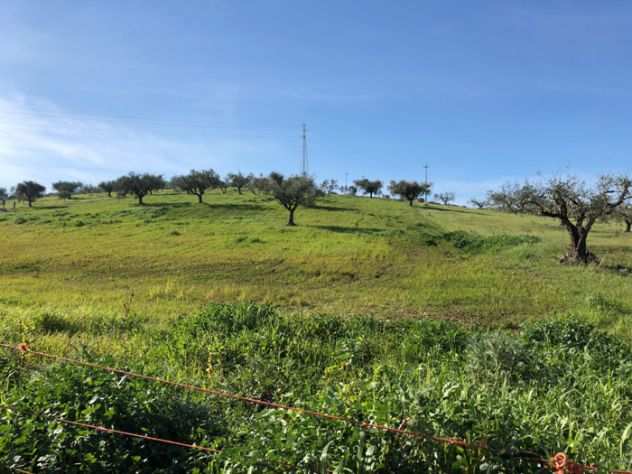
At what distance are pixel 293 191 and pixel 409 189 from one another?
48.7 meters

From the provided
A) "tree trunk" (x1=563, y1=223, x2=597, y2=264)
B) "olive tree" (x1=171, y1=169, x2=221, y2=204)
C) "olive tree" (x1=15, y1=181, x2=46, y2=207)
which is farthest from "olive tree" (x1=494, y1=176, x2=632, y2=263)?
"olive tree" (x1=15, y1=181, x2=46, y2=207)

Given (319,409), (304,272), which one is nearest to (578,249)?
(304,272)

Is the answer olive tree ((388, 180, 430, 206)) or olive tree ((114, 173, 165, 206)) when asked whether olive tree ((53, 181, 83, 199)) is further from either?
olive tree ((388, 180, 430, 206))

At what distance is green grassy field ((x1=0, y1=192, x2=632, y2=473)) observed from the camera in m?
3.51

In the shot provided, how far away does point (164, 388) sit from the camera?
485 cm

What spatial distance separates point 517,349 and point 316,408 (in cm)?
408

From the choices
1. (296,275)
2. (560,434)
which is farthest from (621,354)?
(296,275)

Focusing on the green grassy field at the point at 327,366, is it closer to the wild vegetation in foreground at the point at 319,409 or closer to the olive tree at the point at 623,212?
the wild vegetation in foreground at the point at 319,409

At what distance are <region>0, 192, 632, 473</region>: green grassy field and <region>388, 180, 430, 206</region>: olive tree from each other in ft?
231

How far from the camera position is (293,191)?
50031mm

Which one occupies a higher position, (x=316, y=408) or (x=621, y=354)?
(x=316, y=408)

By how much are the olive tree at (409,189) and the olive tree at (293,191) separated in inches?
1760

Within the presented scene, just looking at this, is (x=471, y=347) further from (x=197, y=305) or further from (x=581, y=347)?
(x=197, y=305)

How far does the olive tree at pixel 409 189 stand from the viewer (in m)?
91.9
